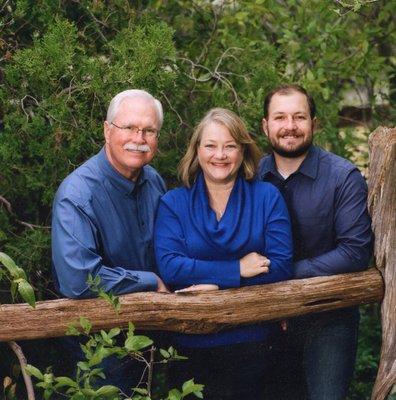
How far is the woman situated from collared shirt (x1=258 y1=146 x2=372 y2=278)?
19cm

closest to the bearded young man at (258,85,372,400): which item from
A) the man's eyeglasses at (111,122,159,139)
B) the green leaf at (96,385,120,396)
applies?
the man's eyeglasses at (111,122,159,139)

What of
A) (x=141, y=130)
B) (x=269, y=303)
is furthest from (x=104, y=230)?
(x=269, y=303)

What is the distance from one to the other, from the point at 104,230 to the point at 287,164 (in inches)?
40.4

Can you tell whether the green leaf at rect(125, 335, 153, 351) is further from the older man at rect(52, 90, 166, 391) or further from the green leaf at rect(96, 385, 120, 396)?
the older man at rect(52, 90, 166, 391)

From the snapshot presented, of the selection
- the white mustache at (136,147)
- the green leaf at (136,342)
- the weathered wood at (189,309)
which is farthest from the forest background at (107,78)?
the green leaf at (136,342)

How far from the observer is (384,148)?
4875mm

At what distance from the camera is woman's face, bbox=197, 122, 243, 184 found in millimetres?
4707

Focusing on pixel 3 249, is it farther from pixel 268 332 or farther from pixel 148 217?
pixel 268 332

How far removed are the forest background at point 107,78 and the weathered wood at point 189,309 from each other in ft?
2.24

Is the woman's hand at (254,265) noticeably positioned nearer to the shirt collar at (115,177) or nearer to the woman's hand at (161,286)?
the woman's hand at (161,286)

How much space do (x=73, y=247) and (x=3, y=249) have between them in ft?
4.54

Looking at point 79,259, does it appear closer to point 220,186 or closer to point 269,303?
point 220,186

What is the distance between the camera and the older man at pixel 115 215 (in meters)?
4.50

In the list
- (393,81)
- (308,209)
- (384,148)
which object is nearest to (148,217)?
(308,209)
